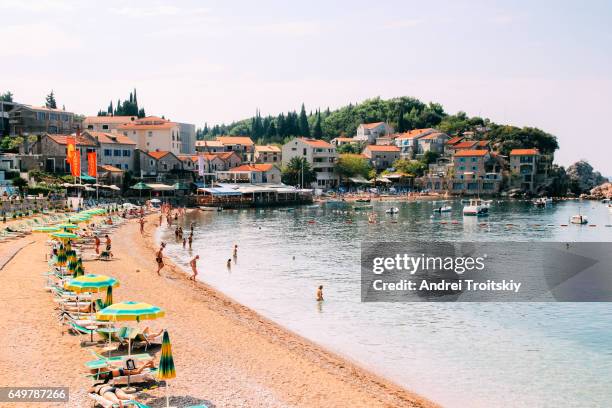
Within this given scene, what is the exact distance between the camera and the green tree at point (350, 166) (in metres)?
134

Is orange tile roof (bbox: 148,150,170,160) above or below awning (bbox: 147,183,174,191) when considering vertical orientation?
above

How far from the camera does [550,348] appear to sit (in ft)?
73.4

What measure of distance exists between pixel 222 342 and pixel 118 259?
60.3 feet

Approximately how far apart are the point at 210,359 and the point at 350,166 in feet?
387

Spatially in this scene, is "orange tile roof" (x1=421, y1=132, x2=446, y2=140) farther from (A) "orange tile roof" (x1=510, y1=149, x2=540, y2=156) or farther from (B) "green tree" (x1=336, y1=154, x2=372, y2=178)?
(B) "green tree" (x1=336, y1=154, x2=372, y2=178)

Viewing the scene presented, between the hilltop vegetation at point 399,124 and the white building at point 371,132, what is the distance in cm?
1072

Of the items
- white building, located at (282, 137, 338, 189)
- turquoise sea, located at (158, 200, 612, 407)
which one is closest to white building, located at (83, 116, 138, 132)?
white building, located at (282, 137, 338, 189)

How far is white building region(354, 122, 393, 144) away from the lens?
542 ft

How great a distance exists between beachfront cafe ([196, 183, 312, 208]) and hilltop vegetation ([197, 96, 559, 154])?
4670cm

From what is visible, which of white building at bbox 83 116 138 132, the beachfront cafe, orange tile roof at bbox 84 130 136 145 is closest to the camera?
orange tile roof at bbox 84 130 136 145

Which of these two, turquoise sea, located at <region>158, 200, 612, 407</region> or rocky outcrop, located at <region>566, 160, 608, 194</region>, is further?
rocky outcrop, located at <region>566, 160, 608, 194</region>

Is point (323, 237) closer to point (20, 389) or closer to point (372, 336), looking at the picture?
point (372, 336)

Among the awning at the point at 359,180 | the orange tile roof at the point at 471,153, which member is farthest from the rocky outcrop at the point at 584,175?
the awning at the point at 359,180

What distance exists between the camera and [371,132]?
6545 inches
